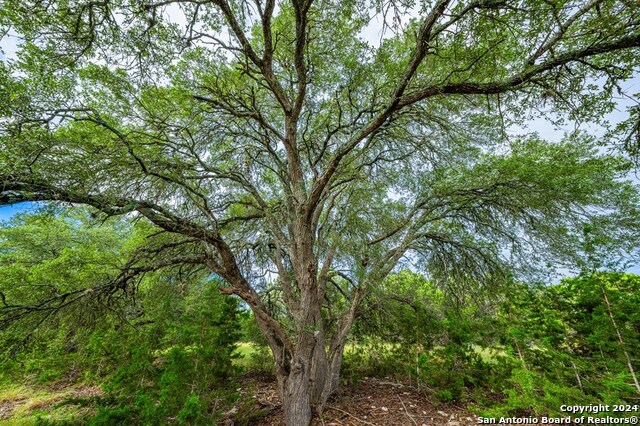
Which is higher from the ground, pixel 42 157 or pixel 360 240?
pixel 42 157

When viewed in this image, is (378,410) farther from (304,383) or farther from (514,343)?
(514,343)

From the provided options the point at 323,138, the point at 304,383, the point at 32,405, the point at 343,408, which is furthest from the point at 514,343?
the point at 32,405

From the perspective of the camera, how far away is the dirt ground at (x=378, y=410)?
A: 4.45m

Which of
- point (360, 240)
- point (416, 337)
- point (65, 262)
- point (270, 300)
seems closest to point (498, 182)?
point (360, 240)

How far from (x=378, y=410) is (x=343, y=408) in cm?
73

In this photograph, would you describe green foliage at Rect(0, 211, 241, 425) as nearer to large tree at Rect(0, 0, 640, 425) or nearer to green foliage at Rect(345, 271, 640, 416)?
large tree at Rect(0, 0, 640, 425)

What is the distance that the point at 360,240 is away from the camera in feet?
19.0

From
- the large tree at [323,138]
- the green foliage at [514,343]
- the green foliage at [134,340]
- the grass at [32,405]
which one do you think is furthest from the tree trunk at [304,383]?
the grass at [32,405]

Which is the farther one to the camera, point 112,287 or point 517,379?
point 112,287

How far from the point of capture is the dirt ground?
175 inches

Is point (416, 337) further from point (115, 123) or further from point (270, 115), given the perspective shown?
point (115, 123)

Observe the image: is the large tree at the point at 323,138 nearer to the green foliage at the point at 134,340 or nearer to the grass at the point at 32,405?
the green foliage at the point at 134,340

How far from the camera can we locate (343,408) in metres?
4.84

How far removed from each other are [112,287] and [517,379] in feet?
18.8
